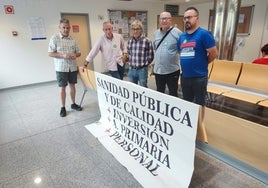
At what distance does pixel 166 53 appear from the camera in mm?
2264

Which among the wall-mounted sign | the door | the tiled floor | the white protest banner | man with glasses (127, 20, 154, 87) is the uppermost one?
the wall-mounted sign

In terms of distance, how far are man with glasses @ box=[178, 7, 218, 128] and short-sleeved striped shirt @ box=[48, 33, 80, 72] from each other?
5.42ft

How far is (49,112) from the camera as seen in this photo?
327 centimetres

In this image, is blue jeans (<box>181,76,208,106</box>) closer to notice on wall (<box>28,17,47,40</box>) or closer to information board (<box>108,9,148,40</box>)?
notice on wall (<box>28,17,47,40</box>)

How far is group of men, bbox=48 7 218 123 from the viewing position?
1.88 meters

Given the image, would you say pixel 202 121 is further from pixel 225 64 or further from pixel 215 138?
pixel 225 64

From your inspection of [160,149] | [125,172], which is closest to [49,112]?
[125,172]

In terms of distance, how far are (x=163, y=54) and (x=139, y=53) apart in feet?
1.44

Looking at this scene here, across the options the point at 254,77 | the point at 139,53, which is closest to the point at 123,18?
the point at 139,53

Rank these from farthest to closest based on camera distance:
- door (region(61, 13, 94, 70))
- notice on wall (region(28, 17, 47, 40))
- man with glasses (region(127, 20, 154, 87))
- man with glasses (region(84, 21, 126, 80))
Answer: door (region(61, 13, 94, 70)) → notice on wall (region(28, 17, 47, 40)) → man with glasses (region(84, 21, 126, 80)) → man with glasses (region(127, 20, 154, 87))

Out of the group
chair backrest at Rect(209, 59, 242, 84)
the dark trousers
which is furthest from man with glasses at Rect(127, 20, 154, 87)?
chair backrest at Rect(209, 59, 242, 84)

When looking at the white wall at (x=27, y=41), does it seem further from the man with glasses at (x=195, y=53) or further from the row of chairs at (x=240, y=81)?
the man with glasses at (x=195, y=53)

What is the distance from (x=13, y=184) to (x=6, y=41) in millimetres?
4003

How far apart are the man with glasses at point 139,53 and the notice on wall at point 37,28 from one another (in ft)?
10.8
